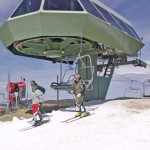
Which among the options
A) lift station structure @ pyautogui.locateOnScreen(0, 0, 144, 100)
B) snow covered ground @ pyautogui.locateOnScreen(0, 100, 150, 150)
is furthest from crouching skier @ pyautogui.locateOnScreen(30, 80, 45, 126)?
lift station structure @ pyautogui.locateOnScreen(0, 0, 144, 100)

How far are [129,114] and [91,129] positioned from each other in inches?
108

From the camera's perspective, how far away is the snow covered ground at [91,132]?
1039 cm

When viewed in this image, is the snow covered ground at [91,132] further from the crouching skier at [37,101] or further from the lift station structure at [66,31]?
the lift station structure at [66,31]

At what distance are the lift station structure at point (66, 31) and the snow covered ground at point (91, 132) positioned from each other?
10.8 feet

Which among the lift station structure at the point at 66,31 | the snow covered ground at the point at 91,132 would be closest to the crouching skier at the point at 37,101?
the snow covered ground at the point at 91,132

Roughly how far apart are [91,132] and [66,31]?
7.75 m

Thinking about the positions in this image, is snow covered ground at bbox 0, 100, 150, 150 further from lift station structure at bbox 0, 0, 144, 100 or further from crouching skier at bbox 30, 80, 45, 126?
lift station structure at bbox 0, 0, 144, 100

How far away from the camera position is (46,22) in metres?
17.6

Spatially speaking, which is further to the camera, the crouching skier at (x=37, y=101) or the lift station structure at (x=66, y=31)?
the lift station structure at (x=66, y=31)

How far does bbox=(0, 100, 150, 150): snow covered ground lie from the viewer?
34.1 feet

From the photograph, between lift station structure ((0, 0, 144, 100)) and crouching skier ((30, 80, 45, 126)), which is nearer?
crouching skier ((30, 80, 45, 126))

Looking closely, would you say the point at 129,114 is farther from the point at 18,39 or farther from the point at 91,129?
the point at 18,39

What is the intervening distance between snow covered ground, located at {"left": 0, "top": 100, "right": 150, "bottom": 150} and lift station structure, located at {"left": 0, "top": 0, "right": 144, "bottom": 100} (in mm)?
3301

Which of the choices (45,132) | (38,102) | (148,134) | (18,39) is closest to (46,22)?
(18,39)
